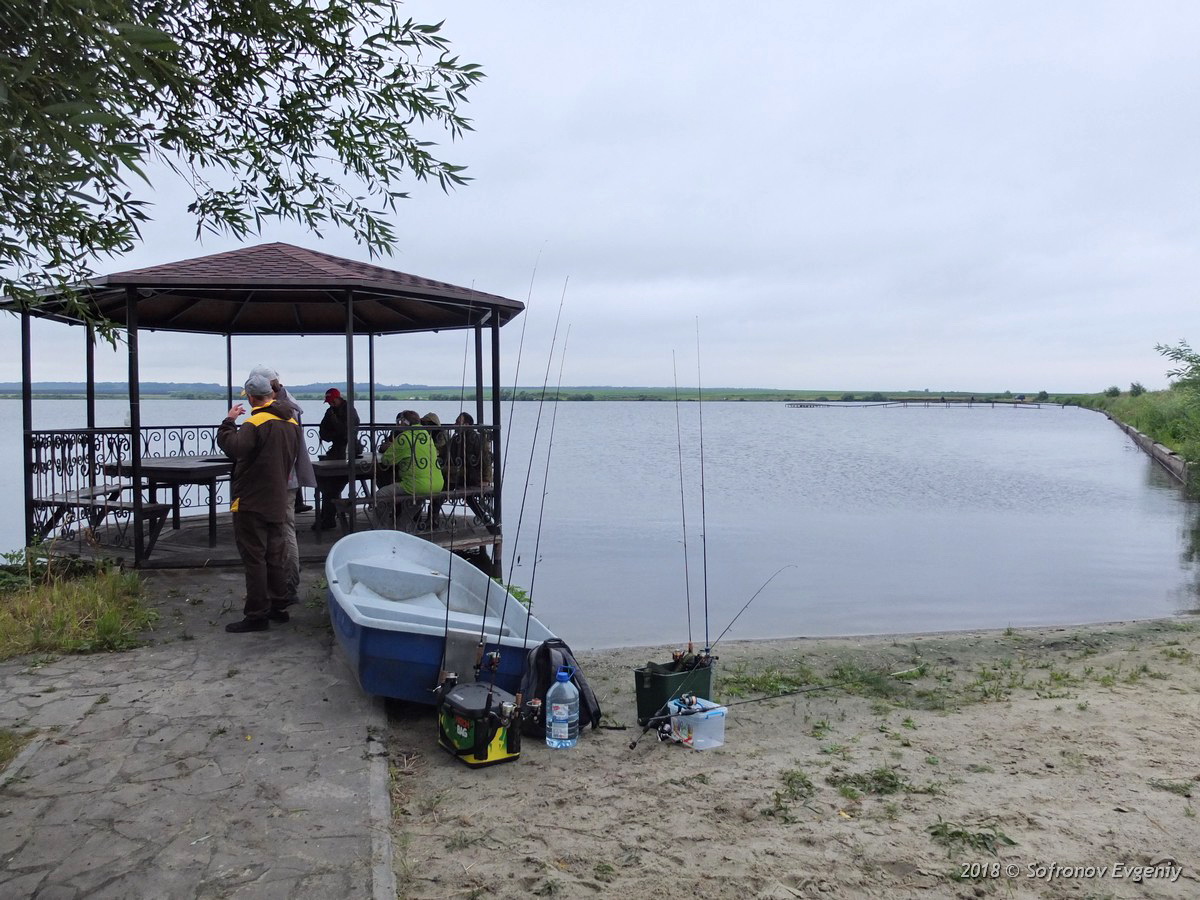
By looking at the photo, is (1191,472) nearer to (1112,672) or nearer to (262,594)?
(1112,672)

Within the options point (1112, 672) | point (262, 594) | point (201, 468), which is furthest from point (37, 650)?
point (1112, 672)

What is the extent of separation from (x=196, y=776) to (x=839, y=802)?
9.74 ft

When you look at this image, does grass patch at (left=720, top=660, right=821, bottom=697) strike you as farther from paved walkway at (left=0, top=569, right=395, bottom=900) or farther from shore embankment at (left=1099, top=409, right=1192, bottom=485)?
shore embankment at (left=1099, top=409, right=1192, bottom=485)

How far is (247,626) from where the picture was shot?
6.30 meters

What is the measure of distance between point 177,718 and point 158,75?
3.14m

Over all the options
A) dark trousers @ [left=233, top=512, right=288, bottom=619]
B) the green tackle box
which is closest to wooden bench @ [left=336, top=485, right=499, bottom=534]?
dark trousers @ [left=233, top=512, right=288, bottom=619]

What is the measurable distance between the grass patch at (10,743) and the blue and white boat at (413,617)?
1.59m

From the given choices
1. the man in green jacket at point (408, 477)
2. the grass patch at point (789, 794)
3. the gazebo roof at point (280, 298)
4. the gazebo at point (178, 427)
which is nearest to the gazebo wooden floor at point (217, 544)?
the gazebo at point (178, 427)

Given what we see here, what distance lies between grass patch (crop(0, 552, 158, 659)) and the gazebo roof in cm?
210

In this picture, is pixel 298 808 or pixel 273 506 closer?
pixel 298 808

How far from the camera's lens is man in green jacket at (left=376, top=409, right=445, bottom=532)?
8852 mm

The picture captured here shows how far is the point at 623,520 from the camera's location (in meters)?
20.0

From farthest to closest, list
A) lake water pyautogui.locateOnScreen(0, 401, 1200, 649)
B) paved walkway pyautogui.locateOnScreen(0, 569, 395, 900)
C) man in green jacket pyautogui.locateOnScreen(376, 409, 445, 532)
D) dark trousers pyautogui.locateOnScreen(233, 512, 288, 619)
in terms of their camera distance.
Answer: lake water pyautogui.locateOnScreen(0, 401, 1200, 649) → man in green jacket pyautogui.locateOnScreen(376, 409, 445, 532) → dark trousers pyautogui.locateOnScreen(233, 512, 288, 619) → paved walkway pyautogui.locateOnScreen(0, 569, 395, 900)

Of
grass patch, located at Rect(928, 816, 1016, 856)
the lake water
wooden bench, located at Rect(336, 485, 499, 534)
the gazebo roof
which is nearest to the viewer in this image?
grass patch, located at Rect(928, 816, 1016, 856)
